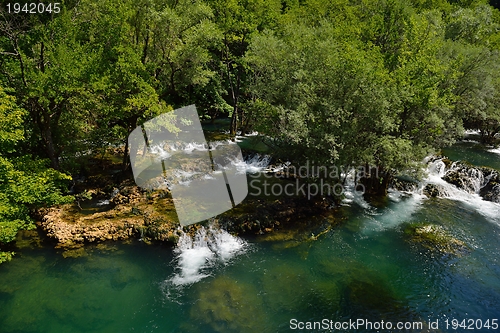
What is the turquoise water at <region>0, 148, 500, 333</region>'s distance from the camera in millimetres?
10445

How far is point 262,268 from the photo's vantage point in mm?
13008

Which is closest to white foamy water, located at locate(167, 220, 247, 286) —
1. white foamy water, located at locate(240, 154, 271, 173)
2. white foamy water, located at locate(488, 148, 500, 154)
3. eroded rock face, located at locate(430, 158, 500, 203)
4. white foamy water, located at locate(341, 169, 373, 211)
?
white foamy water, located at locate(341, 169, 373, 211)

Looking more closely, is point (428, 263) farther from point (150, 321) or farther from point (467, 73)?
point (467, 73)

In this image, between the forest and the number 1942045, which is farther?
the number 1942045

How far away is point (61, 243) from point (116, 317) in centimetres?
525

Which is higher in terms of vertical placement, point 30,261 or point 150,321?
point 30,261

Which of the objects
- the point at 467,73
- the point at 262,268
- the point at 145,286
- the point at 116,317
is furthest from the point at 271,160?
the point at 467,73

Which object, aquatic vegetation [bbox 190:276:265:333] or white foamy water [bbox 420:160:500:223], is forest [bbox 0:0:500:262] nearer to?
white foamy water [bbox 420:160:500:223]

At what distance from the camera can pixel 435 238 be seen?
15.6m

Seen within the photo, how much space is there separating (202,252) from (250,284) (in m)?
2.96

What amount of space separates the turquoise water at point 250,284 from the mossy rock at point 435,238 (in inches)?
14.0

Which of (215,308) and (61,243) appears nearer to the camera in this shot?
(215,308)

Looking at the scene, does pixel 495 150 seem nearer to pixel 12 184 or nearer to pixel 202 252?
pixel 202 252

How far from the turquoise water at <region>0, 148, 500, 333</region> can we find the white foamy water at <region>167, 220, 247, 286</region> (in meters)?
0.05
